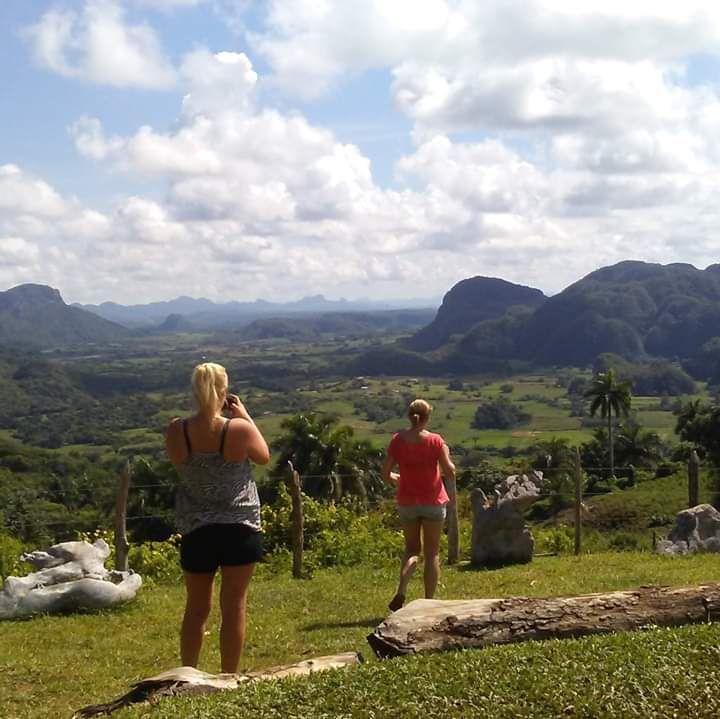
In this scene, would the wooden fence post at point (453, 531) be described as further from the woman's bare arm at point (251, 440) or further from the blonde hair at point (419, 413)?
the woman's bare arm at point (251, 440)

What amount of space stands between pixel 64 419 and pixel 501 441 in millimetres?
95337

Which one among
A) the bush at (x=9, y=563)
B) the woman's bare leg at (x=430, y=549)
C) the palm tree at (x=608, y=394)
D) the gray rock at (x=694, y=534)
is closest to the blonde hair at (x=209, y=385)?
the woman's bare leg at (x=430, y=549)

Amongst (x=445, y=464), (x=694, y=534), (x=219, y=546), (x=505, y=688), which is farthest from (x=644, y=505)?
(x=219, y=546)

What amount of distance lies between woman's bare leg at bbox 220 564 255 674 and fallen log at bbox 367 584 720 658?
1002 millimetres

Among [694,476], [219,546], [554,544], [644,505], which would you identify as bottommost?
[644,505]

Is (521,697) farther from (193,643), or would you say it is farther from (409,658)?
(193,643)

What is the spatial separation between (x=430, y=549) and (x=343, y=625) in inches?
57.0

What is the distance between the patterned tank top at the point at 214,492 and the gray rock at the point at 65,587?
5.07 meters

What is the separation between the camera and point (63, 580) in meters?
10.6

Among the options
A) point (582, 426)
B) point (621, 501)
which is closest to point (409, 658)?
point (621, 501)

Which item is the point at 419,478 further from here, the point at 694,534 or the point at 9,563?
the point at 9,563

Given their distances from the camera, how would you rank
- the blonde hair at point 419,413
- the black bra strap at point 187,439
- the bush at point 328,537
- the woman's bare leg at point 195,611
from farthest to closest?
the bush at point 328,537 → the blonde hair at point 419,413 → the woman's bare leg at point 195,611 → the black bra strap at point 187,439

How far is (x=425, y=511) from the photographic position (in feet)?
27.2

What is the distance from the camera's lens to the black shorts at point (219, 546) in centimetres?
578
